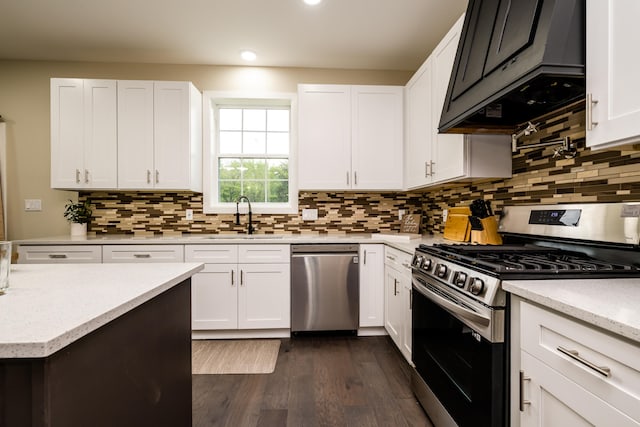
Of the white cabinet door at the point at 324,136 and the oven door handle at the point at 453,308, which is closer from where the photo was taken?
the oven door handle at the point at 453,308

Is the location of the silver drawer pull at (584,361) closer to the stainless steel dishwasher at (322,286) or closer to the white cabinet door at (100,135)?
the stainless steel dishwasher at (322,286)

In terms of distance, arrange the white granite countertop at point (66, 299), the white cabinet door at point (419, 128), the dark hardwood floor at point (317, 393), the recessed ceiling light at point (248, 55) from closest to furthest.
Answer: the white granite countertop at point (66, 299), the dark hardwood floor at point (317, 393), the white cabinet door at point (419, 128), the recessed ceiling light at point (248, 55)

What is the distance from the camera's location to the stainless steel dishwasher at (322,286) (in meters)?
2.74

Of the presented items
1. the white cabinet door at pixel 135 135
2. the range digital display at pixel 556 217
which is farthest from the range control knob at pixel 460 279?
the white cabinet door at pixel 135 135

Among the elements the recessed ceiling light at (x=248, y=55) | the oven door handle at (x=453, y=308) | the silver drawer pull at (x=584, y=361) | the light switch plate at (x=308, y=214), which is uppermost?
the recessed ceiling light at (x=248, y=55)

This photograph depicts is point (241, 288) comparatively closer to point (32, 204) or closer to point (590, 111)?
point (32, 204)

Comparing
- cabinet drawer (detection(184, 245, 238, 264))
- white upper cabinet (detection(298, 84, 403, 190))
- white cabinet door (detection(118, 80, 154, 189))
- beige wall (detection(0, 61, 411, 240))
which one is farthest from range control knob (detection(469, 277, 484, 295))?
beige wall (detection(0, 61, 411, 240))

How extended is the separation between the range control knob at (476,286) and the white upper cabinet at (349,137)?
193 cm

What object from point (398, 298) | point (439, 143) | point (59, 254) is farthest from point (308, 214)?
point (59, 254)

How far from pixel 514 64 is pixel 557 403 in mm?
1246

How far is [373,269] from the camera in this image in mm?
2818

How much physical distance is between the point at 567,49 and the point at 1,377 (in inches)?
73.2

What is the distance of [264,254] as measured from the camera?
2.76 m

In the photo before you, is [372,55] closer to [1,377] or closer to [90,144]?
[90,144]
